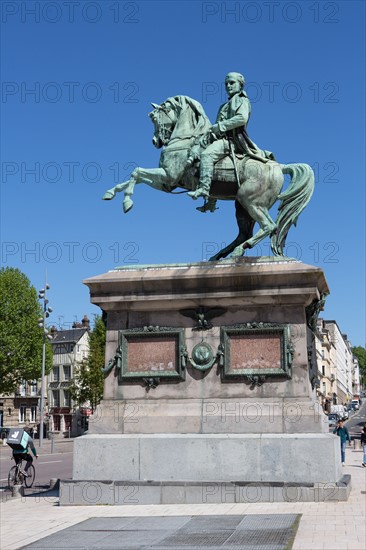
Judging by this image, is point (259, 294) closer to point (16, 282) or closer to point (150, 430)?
point (150, 430)

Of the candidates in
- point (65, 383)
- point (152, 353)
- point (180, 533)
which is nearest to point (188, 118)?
point (152, 353)

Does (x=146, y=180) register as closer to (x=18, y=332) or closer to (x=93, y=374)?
(x=18, y=332)

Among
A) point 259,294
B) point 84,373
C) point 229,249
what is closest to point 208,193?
point 229,249

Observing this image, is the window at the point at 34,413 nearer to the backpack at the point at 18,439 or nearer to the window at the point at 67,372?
the window at the point at 67,372

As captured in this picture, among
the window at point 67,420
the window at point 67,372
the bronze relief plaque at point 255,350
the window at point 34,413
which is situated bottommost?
the window at point 67,420

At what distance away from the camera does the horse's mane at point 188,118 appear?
15.1 m

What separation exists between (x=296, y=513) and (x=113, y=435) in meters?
3.93

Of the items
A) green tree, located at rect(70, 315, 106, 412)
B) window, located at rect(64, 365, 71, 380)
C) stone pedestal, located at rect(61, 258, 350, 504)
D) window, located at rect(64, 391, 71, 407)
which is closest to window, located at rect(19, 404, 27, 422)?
window, located at rect(64, 391, 71, 407)

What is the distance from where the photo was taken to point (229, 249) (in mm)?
15227

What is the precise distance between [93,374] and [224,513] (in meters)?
53.3

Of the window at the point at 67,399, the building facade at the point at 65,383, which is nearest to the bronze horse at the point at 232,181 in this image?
the building facade at the point at 65,383

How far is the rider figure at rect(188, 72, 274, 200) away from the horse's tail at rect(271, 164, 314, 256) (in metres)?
0.75

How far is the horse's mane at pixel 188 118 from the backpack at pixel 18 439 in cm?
859

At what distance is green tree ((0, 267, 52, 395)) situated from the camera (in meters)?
57.5
